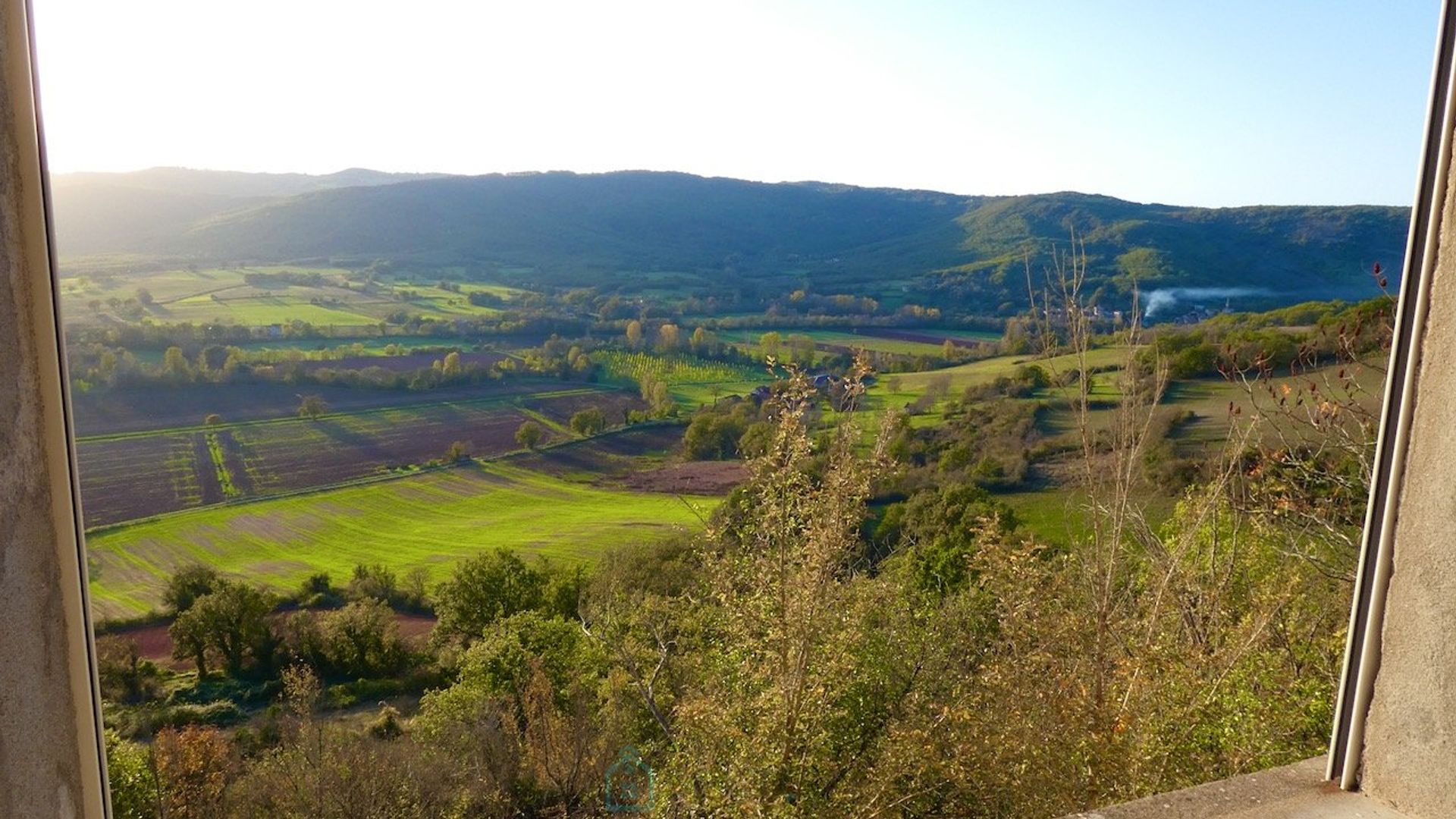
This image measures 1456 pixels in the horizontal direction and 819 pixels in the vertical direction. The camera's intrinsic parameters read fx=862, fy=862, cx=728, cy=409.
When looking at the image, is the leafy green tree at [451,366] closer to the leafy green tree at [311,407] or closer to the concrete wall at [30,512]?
the leafy green tree at [311,407]

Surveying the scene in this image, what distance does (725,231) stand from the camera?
98.1m

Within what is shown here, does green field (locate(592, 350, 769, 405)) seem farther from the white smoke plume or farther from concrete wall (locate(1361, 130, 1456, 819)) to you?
concrete wall (locate(1361, 130, 1456, 819))

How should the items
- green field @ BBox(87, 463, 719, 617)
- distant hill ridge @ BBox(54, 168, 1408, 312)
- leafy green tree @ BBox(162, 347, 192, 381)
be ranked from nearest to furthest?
green field @ BBox(87, 463, 719, 617) → leafy green tree @ BBox(162, 347, 192, 381) → distant hill ridge @ BBox(54, 168, 1408, 312)

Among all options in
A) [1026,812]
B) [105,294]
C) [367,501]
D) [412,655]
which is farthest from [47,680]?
[105,294]

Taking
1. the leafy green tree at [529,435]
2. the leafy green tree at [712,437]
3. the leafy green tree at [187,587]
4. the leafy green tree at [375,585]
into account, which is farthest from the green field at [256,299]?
the leafy green tree at [712,437]

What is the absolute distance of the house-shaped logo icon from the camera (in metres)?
9.16

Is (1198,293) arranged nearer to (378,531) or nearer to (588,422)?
(588,422)

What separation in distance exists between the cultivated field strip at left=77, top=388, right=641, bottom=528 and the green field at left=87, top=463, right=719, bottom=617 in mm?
1136

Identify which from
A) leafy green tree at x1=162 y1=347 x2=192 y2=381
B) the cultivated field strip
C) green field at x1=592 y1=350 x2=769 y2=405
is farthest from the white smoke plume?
leafy green tree at x1=162 y1=347 x2=192 y2=381

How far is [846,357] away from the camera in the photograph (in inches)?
1378

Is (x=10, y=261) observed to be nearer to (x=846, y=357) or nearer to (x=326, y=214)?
(x=846, y=357)

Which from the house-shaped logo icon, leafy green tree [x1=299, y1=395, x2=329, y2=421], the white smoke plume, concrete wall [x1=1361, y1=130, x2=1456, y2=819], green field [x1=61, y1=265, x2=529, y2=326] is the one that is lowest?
leafy green tree [x1=299, y1=395, x2=329, y2=421]

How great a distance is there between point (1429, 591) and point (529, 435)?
41.2 metres

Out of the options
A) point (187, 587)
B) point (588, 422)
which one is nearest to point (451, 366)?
point (588, 422)
